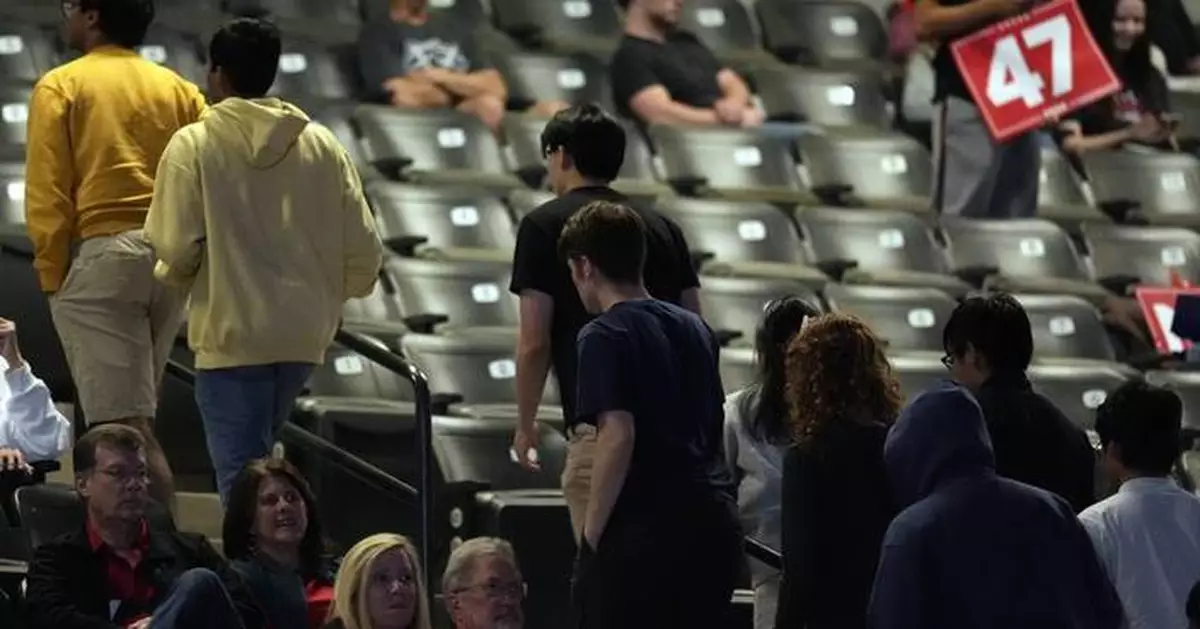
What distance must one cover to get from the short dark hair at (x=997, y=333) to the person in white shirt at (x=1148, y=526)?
24 cm

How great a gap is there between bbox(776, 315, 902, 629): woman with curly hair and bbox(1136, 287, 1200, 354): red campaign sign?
562 cm

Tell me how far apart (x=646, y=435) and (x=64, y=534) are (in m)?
1.74

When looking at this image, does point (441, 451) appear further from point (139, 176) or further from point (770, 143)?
point (770, 143)

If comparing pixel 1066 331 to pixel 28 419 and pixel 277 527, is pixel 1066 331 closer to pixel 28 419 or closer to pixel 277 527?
pixel 28 419

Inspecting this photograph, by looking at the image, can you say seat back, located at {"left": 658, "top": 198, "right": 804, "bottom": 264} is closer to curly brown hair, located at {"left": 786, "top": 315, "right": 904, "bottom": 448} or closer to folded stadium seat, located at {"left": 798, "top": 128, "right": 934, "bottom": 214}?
folded stadium seat, located at {"left": 798, "top": 128, "right": 934, "bottom": 214}

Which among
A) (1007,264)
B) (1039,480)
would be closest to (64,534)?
(1039,480)

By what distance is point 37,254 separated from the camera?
9.18 m

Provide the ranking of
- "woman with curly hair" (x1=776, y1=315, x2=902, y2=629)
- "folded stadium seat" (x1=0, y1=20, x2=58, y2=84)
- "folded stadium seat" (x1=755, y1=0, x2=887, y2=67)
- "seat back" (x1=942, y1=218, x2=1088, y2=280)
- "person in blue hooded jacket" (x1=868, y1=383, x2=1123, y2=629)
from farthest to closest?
"folded stadium seat" (x1=755, y1=0, x2=887, y2=67) → "seat back" (x1=942, y1=218, x2=1088, y2=280) → "folded stadium seat" (x1=0, y1=20, x2=58, y2=84) → "woman with curly hair" (x1=776, y1=315, x2=902, y2=629) → "person in blue hooded jacket" (x1=868, y1=383, x2=1123, y2=629)

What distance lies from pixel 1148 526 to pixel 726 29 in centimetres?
810

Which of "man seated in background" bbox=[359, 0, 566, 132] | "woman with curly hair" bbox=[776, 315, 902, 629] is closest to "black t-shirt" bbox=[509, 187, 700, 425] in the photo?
"woman with curly hair" bbox=[776, 315, 902, 629]

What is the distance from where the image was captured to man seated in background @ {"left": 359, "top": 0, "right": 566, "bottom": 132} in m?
13.8

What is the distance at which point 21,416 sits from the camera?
896cm

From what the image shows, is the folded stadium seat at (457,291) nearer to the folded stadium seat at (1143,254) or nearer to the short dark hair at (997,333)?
the folded stadium seat at (1143,254)

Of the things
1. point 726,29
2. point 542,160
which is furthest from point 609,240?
point 726,29
